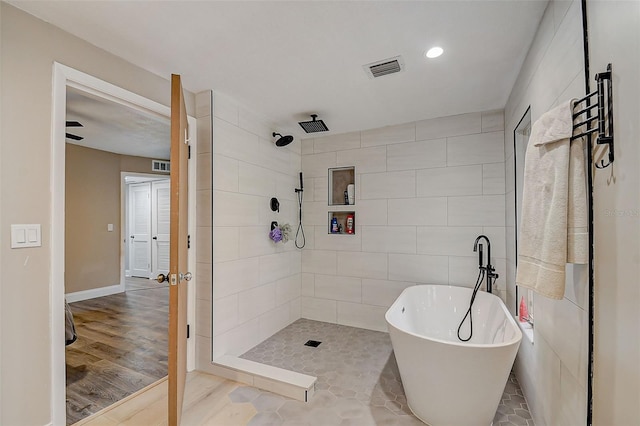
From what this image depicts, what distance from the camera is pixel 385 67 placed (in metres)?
2.16

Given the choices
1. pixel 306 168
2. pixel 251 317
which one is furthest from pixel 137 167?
pixel 251 317

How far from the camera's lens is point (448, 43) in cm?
188

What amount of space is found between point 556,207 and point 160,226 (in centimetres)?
719

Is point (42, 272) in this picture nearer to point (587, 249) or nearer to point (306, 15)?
point (306, 15)

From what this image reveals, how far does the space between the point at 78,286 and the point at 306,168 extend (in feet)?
14.0

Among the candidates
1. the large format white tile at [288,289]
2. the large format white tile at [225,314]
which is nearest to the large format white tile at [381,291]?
the large format white tile at [288,289]

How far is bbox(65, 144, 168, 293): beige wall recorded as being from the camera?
4.68 meters

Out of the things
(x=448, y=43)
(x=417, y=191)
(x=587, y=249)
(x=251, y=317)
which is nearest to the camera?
(x=587, y=249)

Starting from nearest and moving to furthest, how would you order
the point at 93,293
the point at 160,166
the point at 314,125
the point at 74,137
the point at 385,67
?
the point at 385,67 < the point at 314,125 < the point at 74,137 < the point at 93,293 < the point at 160,166

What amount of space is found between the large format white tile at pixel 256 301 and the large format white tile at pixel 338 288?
2.29 ft

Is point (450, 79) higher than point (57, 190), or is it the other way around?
point (450, 79)

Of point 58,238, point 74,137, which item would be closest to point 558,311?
point 58,238

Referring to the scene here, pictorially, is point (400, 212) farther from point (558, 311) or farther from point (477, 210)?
point (558, 311)

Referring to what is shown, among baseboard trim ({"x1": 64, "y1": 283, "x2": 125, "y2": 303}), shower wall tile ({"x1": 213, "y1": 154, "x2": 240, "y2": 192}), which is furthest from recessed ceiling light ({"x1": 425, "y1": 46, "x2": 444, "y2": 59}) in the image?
baseboard trim ({"x1": 64, "y1": 283, "x2": 125, "y2": 303})
